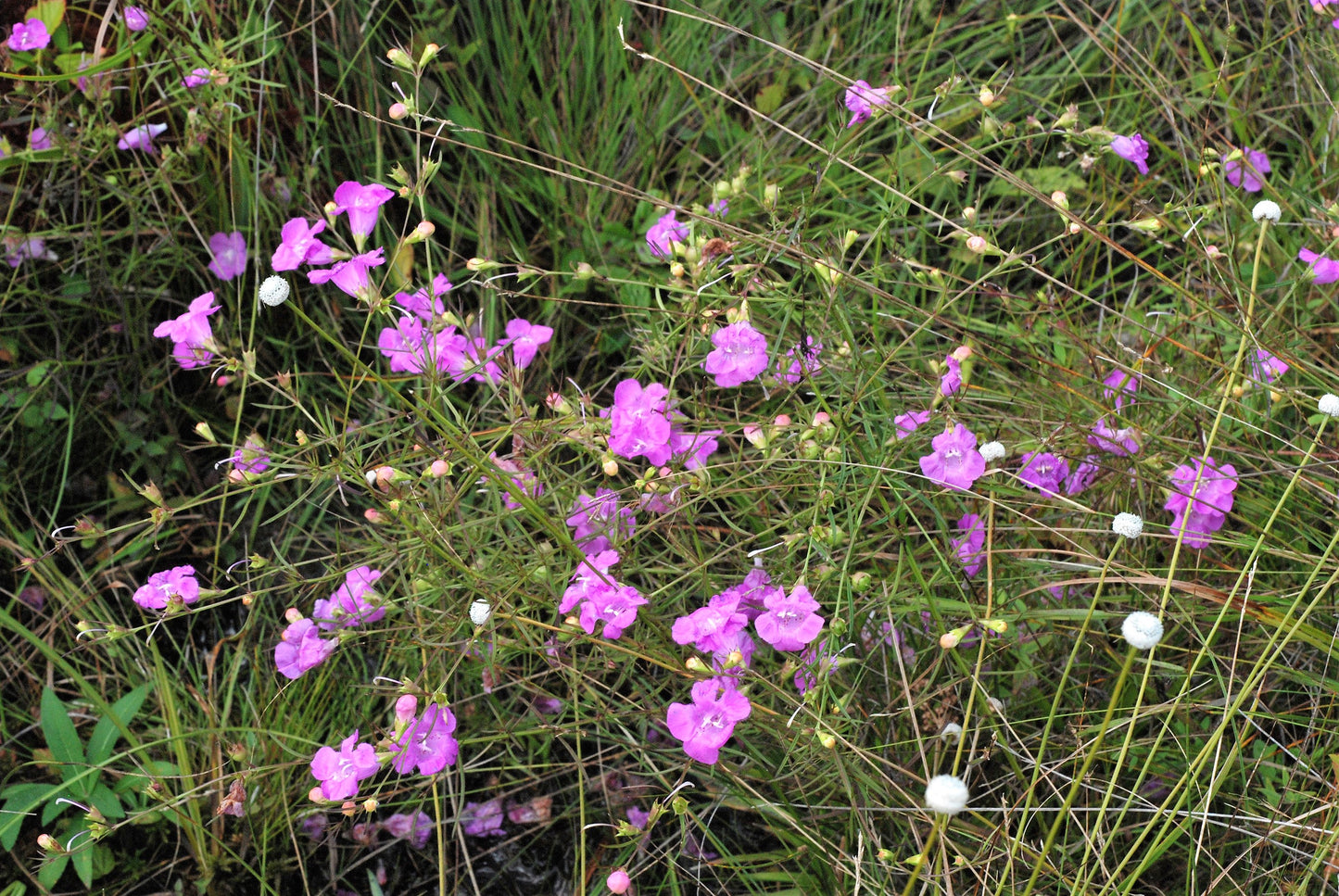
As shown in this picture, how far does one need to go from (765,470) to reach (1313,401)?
29.6 inches

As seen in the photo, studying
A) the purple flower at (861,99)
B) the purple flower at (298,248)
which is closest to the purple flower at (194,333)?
the purple flower at (298,248)

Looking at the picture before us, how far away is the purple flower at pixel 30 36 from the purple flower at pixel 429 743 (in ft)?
4.43

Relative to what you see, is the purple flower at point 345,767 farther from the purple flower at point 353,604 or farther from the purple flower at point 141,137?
the purple flower at point 141,137

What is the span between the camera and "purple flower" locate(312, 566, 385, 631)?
146cm

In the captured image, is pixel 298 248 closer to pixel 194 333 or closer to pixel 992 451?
pixel 194 333

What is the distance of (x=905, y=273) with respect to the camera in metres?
2.03

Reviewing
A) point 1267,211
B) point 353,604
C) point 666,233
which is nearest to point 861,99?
point 666,233

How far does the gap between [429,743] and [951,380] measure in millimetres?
818

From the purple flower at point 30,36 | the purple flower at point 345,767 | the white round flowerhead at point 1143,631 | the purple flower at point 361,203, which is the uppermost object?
the purple flower at point 30,36

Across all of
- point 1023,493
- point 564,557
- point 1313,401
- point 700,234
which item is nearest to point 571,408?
point 564,557

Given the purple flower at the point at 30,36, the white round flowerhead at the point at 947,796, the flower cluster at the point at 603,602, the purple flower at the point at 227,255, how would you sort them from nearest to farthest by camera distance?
the white round flowerhead at the point at 947,796
the flower cluster at the point at 603,602
the purple flower at the point at 30,36
the purple flower at the point at 227,255

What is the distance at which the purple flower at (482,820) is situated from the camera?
1672 mm

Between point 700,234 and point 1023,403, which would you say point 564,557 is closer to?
point 700,234

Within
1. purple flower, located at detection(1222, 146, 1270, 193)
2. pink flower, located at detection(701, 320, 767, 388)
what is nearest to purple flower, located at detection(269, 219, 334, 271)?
pink flower, located at detection(701, 320, 767, 388)
